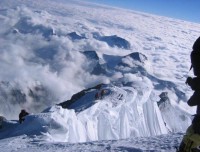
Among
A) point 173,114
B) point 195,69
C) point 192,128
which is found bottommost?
point 173,114

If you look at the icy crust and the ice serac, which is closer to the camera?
the icy crust

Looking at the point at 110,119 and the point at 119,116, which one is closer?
the point at 110,119

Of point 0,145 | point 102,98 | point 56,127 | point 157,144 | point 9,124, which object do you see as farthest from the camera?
point 102,98

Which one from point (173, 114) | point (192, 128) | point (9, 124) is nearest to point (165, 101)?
point (173, 114)

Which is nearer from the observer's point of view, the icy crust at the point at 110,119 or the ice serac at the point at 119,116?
the icy crust at the point at 110,119

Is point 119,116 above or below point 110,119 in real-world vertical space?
below

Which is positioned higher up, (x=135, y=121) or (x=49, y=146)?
(x=49, y=146)

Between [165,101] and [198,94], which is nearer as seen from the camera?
[198,94]

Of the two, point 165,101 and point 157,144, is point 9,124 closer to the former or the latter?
point 157,144
